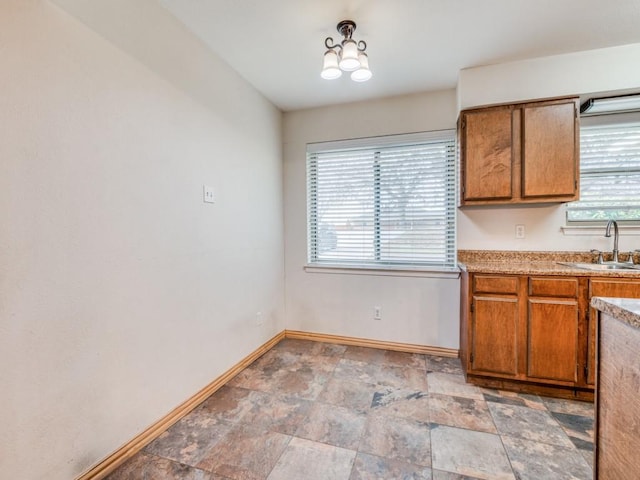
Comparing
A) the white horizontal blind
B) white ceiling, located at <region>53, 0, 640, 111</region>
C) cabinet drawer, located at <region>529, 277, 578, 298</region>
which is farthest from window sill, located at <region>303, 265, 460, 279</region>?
white ceiling, located at <region>53, 0, 640, 111</region>

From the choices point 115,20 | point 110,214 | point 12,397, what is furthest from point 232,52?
point 12,397

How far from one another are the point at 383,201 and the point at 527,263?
4.41ft

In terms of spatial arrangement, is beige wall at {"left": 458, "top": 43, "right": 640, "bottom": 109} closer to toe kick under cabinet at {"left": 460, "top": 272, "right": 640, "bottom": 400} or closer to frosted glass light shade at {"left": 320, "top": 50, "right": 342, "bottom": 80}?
frosted glass light shade at {"left": 320, "top": 50, "right": 342, "bottom": 80}

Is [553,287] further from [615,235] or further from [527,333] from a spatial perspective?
[615,235]

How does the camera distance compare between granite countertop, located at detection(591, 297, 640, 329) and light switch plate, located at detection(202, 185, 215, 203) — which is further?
light switch plate, located at detection(202, 185, 215, 203)

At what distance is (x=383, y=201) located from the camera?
3.04m

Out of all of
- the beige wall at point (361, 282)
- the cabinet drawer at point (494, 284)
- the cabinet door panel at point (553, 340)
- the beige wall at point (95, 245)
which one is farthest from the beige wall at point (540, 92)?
the beige wall at point (95, 245)

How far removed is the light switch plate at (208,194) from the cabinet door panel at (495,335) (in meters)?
2.09

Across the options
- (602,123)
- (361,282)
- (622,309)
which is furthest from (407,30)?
(361,282)

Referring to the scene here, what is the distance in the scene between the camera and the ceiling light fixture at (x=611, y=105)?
223 centimetres

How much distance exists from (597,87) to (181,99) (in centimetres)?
294

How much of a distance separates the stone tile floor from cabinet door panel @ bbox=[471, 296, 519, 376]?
0.20 meters

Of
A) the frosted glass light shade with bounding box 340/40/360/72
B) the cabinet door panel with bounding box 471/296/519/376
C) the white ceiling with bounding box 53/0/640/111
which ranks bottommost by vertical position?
the cabinet door panel with bounding box 471/296/519/376

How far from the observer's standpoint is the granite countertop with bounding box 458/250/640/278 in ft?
6.53
